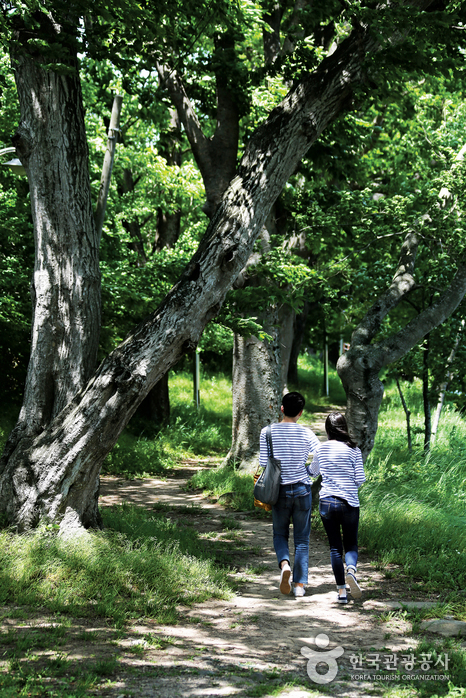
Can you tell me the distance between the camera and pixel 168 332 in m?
5.89

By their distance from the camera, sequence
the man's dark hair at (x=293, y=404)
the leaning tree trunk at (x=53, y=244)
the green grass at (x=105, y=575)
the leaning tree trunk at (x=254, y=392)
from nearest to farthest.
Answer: the green grass at (x=105, y=575) → the man's dark hair at (x=293, y=404) → the leaning tree trunk at (x=53, y=244) → the leaning tree trunk at (x=254, y=392)

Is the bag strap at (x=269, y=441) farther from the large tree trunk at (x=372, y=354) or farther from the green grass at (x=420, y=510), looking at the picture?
the large tree trunk at (x=372, y=354)

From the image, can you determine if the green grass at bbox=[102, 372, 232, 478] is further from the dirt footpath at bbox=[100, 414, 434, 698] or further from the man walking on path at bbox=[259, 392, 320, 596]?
the man walking on path at bbox=[259, 392, 320, 596]

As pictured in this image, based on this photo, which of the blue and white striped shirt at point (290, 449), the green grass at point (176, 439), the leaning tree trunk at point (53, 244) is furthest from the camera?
the green grass at point (176, 439)

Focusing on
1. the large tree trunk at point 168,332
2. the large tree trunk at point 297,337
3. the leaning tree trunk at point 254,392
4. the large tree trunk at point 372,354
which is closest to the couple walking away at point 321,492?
the large tree trunk at point 168,332

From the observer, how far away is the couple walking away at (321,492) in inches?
206

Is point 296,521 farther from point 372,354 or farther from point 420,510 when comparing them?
point 372,354

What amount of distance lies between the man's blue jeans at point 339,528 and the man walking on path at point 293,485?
9.0 inches

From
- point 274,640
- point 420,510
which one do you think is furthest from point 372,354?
point 274,640

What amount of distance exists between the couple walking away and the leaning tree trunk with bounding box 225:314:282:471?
5.29 metres

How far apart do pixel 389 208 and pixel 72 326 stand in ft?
21.2

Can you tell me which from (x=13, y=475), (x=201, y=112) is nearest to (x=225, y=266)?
(x=13, y=475)

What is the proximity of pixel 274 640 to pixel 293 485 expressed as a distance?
1301 millimetres

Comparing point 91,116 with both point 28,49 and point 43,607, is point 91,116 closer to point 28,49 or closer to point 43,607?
point 28,49
